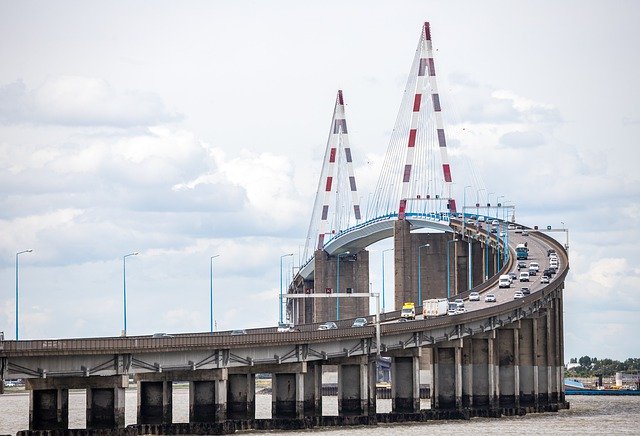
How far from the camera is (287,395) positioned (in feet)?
389

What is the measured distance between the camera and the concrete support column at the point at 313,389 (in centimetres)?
12231

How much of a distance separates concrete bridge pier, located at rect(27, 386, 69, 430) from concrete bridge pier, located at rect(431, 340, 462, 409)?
46.3 metres

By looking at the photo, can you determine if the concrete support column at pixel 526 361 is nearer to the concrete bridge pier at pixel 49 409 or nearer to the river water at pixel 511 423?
the river water at pixel 511 423

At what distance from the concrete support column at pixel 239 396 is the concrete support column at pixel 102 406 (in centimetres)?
1638

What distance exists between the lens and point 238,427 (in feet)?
368

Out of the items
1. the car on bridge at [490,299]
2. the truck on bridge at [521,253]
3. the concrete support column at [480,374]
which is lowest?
the concrete support column at [480,374]

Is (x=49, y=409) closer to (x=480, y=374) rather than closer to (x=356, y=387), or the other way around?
(x=356, y=387)

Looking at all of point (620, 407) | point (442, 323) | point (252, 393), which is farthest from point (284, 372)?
point (620, 407)

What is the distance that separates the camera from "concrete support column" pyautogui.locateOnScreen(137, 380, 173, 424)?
366 ft

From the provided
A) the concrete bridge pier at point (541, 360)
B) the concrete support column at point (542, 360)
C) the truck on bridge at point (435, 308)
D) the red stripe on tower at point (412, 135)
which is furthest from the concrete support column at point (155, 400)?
the red stripe on tower at point (412, 135)

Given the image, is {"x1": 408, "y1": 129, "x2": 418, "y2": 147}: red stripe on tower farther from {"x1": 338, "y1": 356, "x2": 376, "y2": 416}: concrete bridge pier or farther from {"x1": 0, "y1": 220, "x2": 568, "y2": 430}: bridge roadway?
{"x1": 338, "y1": 356, "x2": 376, "y2": 416}: concrete bridge pier

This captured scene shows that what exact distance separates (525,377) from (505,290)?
1216cm

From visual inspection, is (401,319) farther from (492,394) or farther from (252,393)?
(252,393)

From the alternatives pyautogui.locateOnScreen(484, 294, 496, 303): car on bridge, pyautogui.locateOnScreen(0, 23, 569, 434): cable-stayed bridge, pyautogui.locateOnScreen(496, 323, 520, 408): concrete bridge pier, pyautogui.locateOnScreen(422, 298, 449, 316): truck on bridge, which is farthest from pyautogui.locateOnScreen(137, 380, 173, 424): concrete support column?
pyautogui.locateOnScreen(484, 294, 496, 303): car on bridge
